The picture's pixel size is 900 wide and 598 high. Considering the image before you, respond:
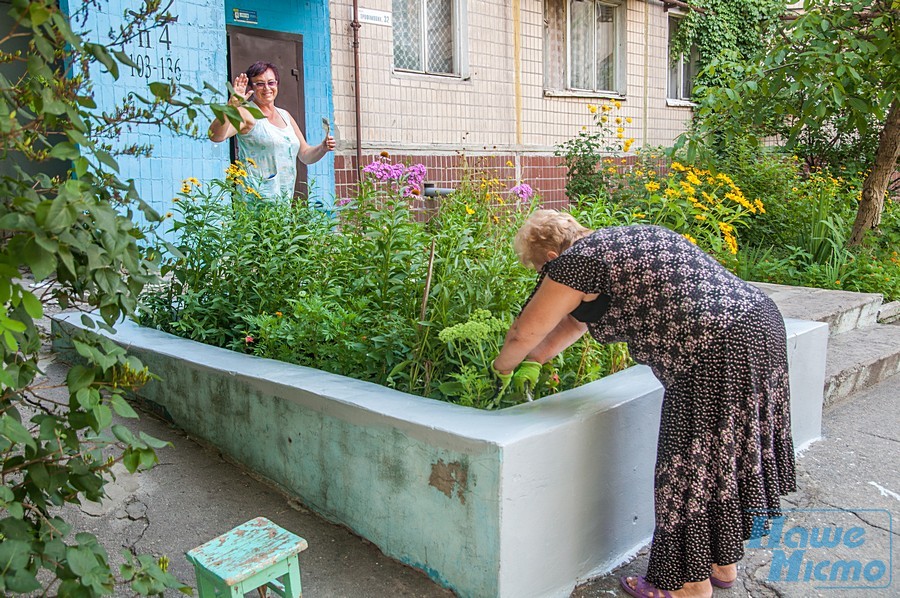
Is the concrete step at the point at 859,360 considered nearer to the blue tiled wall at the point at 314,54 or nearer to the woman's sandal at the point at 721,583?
the woman's sandal at the point at 721,583

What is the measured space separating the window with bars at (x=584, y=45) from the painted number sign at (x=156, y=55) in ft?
19.0

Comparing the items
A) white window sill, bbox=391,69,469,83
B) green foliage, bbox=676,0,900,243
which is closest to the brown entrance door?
white window sill, bbox=391,69,469,83

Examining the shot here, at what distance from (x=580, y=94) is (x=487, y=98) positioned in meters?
2.02

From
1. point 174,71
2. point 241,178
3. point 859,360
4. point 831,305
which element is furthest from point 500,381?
point 174,71

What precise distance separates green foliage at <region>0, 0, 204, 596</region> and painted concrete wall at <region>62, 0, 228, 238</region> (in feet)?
16.1

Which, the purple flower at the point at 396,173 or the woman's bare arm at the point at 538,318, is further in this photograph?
the purple flower at the point at 396,173

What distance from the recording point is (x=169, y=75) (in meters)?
6.70

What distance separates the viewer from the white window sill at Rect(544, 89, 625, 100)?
10766mm

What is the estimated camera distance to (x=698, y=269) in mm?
2463

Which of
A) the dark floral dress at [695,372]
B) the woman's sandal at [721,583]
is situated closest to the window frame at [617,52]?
the dark floral dress at [695,372]

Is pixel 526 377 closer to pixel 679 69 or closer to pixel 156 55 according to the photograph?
pixel 156 55

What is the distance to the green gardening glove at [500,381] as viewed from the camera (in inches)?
108

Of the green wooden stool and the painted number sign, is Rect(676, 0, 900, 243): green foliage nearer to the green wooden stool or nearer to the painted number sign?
the painted number sign

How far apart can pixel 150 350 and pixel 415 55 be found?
636 cm
